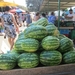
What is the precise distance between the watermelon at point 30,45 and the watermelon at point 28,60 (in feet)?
0.20

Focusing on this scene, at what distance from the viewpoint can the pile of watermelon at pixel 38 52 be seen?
263 centimetres

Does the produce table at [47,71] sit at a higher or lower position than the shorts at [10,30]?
higher

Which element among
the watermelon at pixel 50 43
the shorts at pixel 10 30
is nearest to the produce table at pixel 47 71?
the watermelon at pixel 50 43

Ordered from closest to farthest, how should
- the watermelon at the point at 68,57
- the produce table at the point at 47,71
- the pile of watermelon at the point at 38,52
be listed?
the produce table at the point at 47,71
the pile of watermelon at the point at 38,52
the watermelon at the point at 68,57

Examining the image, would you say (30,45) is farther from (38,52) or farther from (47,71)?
(47,71)

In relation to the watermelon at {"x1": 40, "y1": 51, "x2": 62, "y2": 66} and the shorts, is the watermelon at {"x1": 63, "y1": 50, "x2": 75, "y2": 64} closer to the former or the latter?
the watermelon at {"x1": 40, "y1": 51, "x2": 62, "y2": 66}

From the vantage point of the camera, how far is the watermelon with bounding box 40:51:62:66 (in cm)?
263

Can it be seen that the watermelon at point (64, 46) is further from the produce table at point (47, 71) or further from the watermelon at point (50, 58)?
the produce table at point (47, 71)

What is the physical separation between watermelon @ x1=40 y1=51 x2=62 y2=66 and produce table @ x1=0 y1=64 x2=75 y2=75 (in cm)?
8

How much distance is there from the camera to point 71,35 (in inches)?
436

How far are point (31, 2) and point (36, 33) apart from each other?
76.7m

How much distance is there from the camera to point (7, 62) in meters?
2.62

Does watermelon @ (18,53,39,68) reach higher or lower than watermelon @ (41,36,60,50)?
lower

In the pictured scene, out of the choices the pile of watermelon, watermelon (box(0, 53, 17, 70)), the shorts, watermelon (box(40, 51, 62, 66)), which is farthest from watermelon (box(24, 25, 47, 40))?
the shorts
